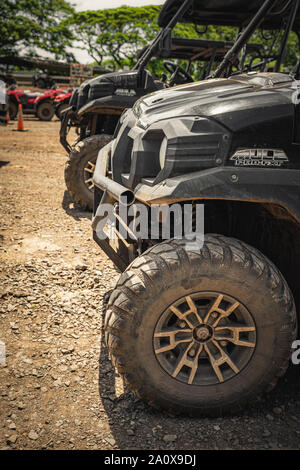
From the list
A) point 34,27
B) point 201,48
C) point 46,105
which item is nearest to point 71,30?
point 34,27

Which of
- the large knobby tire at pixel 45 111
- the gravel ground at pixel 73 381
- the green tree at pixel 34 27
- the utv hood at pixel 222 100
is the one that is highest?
the green tree at pixel 34 27

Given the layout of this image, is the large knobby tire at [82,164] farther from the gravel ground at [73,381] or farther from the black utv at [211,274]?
the black utv at [211,274]

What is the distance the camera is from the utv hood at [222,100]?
202cm

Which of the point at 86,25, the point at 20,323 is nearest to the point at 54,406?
the point at 20,323

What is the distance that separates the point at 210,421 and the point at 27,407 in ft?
3.19

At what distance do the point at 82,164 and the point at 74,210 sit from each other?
70 cm

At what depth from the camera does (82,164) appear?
5.54 m

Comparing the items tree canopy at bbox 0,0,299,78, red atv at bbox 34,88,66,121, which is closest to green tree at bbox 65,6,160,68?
tree canopy at bbox 0,0,299,78

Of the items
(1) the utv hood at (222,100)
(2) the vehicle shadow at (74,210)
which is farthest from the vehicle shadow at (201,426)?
(2) the vehicle shadow at (74,210)

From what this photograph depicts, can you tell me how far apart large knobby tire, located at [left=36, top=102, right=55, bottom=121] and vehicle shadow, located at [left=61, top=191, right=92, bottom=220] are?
13505 mm

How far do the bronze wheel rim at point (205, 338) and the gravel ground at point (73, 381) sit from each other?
27cm

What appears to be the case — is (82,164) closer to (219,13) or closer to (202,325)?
(219,13)

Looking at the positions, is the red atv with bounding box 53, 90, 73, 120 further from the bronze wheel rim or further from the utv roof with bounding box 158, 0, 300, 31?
the bronze wheel rim
